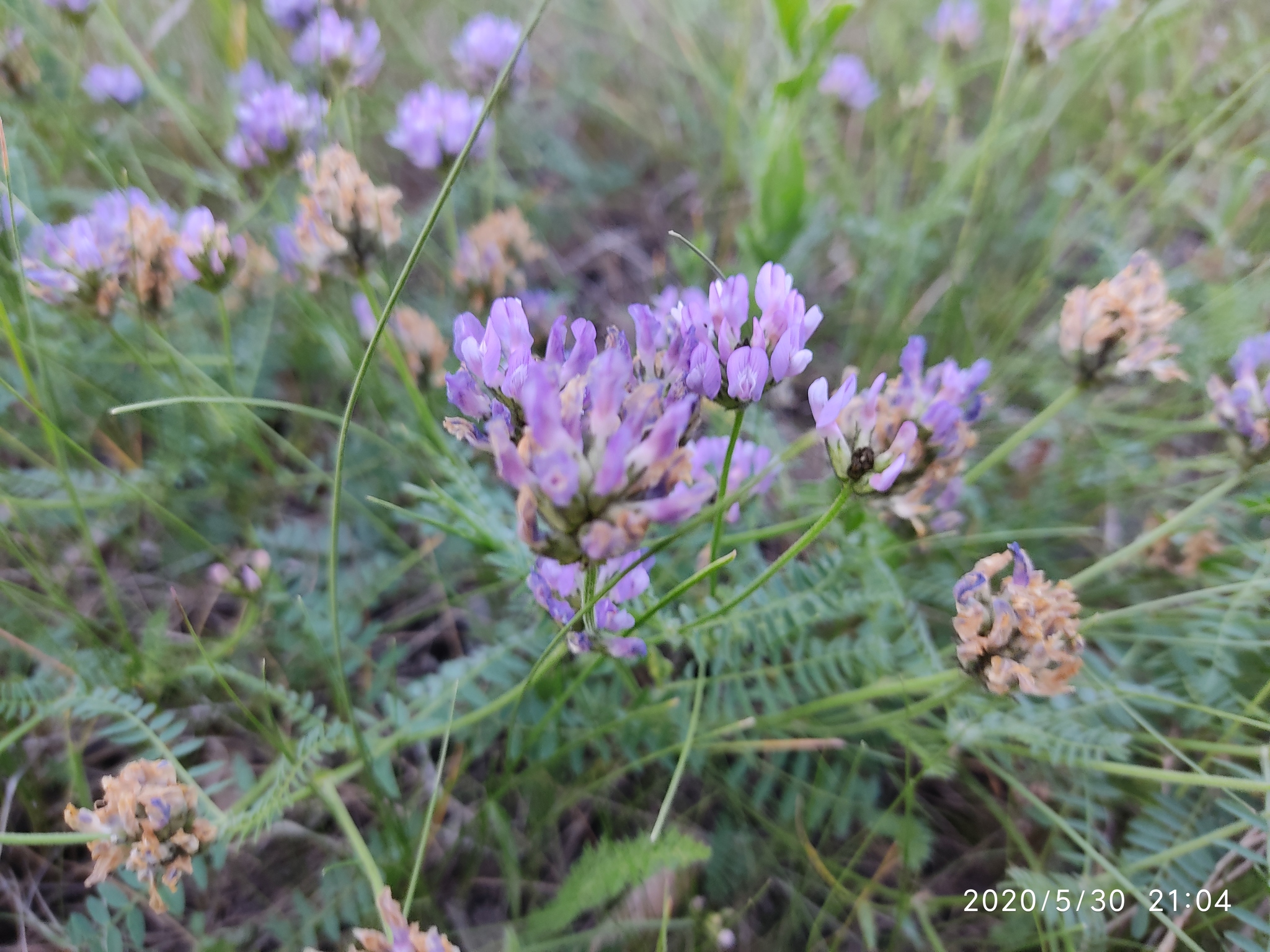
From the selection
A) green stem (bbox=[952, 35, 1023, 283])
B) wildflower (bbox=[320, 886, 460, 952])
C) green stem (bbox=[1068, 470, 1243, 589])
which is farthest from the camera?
green stem (bbox=[952, 35, 1023, 283])

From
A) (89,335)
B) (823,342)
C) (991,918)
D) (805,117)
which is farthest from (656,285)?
(991,918)

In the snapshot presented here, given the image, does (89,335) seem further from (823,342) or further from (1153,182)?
(1153,182)

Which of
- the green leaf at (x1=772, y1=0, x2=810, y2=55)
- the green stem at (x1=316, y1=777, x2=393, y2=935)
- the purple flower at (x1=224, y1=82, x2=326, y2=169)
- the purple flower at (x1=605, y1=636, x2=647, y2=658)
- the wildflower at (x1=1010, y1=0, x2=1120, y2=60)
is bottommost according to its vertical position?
the green stem at (x1=316, y1=777, x2=393, y2=935)

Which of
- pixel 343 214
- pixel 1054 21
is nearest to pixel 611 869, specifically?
pixel 343 214

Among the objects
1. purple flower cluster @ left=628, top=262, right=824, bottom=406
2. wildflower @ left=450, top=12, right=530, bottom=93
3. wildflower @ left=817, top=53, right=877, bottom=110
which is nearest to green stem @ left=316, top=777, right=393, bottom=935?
purple flower cluster @ left=628, top=262, right=824, bottom=406

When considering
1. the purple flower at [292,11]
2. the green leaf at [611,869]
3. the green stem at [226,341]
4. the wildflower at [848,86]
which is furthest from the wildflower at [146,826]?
the wildflower at [848,86]

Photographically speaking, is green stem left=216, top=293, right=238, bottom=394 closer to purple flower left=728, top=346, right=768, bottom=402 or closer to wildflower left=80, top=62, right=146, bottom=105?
wildflower left=80, top=62, right=146, bottom=105

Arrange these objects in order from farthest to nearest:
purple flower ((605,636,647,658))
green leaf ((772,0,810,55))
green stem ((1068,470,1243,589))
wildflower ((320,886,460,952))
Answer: green leaf ((772,0,810,55)) → green stem ((1068,470,1243,589)) → purple flower ((605,636,647,658)) → wildflower ((320,886,460,952))
